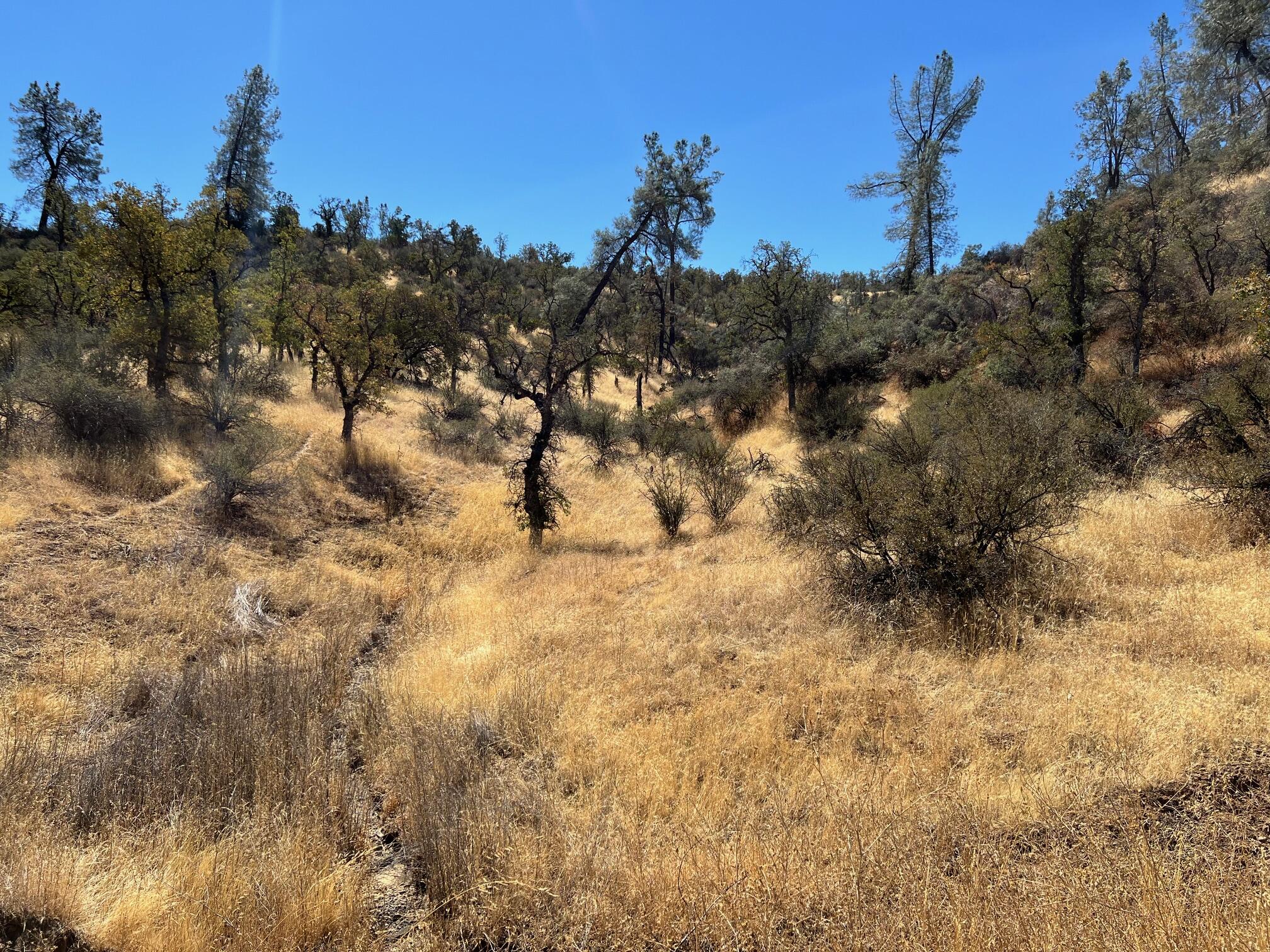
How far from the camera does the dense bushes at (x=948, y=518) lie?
6.56 m

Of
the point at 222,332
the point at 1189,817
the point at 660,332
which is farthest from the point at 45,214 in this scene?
the point at 1189,817

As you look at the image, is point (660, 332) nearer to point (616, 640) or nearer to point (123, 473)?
point (123, 473)

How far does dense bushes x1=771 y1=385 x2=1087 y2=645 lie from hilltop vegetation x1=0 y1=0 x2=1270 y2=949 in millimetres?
60

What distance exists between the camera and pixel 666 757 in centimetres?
442

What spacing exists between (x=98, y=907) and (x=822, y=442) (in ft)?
65.4

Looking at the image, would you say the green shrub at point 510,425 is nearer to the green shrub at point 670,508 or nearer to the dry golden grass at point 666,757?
the green shrub at point 670,508

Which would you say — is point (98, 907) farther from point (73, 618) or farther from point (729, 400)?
point (729, 400)

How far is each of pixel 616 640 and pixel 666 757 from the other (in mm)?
2449

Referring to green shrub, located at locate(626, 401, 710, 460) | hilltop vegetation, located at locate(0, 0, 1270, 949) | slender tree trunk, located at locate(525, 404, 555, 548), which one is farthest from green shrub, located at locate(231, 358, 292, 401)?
green shrub, located at locate(626, 401, 710, 460)

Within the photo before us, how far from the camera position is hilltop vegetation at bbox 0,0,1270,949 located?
3018 millimetres

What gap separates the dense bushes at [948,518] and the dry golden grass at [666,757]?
66 centimetres

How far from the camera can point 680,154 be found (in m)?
24.2

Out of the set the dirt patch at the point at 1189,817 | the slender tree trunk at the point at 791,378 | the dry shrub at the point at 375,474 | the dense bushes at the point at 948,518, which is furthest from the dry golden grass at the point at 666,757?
the slender tree trunk at the point at 791,378

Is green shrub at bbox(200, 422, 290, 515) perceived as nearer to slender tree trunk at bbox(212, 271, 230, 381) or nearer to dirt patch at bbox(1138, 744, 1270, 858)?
slender tree trunk at bbox(212, 271, 230, 381)
